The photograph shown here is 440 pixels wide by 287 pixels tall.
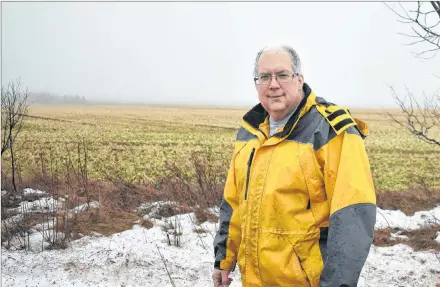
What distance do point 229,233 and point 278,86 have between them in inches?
39.5

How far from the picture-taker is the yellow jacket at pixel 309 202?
5.86 ft

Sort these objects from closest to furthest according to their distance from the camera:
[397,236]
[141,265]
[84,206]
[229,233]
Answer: [229,233]
[141,265]
[397,236]
[84,206]

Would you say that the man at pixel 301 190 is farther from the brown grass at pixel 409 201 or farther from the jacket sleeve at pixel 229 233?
the brown grass at pixel 409 201

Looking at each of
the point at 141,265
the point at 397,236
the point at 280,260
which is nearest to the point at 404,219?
the point at 397,236

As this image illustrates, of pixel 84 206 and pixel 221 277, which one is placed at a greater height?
pixel 221 277

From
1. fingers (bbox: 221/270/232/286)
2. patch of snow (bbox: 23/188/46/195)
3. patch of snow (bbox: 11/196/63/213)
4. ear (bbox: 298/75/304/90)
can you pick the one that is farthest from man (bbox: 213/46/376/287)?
patch of snow (bbox: 23/188/46/195)

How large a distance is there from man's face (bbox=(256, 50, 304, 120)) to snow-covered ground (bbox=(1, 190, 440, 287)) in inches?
112

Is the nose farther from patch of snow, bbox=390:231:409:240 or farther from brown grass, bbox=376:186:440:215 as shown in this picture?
brown grass, bbox=376:186:440:215

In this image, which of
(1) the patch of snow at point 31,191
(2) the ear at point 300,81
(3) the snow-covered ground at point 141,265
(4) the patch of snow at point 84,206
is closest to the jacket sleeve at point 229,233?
(2) the ear at point 300,81

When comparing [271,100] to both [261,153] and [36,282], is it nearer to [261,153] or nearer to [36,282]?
[261,153]

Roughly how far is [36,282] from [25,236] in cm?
110

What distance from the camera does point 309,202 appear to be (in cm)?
198

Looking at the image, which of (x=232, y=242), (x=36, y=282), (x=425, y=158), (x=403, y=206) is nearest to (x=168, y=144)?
(x=425, y=158)

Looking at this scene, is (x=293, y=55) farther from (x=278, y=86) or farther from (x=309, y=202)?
(x=309, y=202)
